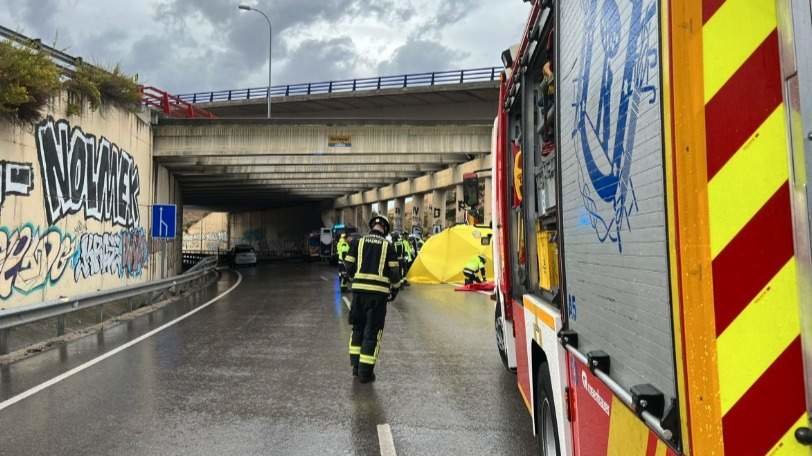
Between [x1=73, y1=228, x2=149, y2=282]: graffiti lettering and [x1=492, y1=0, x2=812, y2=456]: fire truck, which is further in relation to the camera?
[x1=73, y1=228, x2=149, y2=282]: graffiti lettering

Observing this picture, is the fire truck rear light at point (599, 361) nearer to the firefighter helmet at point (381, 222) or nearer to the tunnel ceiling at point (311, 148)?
the firefighter helmet at point (381, 222)

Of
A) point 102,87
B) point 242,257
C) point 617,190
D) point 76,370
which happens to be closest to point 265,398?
point 76,370

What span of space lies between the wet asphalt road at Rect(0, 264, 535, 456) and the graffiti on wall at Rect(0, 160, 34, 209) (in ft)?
13.5

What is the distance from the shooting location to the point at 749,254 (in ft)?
4.90

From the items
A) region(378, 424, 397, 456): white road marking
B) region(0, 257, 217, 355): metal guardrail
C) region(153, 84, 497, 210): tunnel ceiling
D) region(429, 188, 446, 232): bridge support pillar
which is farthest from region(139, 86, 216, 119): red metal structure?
region(378, 424, 397, 456): white road marking

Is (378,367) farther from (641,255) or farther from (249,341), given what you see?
(641,255)

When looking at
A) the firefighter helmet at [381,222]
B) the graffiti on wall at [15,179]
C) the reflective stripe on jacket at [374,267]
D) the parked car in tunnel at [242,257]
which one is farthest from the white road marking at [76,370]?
the parked car in tunnel at [242,257]

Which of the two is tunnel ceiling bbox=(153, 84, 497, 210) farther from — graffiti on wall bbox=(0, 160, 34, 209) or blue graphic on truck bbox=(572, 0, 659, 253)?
blue graphic on truck bbox=(572, 0, 659, 253)

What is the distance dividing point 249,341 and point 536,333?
22.8 feet

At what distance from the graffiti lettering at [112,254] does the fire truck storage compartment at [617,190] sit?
50.6 ft

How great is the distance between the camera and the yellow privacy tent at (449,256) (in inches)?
906

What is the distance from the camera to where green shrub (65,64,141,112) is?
15.6 metres

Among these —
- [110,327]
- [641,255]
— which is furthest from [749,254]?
[110,327]

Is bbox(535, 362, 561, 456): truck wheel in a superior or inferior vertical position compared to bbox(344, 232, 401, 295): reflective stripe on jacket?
inferior
